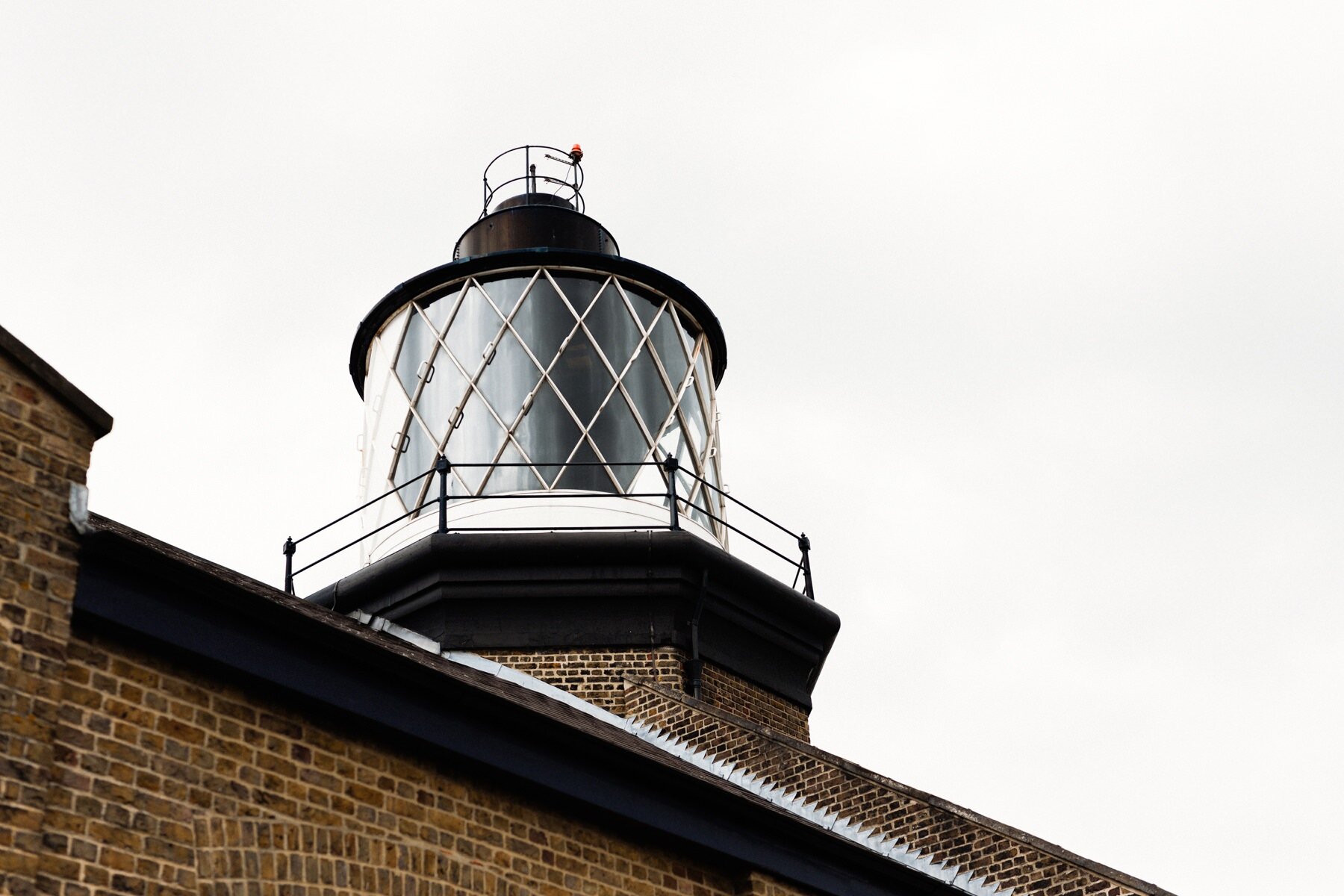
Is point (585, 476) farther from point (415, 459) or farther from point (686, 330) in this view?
point (686, 330)

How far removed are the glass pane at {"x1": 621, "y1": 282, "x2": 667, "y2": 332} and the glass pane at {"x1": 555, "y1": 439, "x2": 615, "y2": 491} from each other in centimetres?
161

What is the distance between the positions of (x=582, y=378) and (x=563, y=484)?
3.67ft

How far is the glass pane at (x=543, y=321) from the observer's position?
1580 cm

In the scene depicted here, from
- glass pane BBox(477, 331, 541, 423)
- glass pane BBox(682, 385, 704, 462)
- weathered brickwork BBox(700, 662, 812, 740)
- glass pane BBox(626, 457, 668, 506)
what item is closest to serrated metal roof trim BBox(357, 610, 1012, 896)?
weathered brickwork BBox(700, 662, 812, 740)

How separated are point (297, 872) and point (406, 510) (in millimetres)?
8566

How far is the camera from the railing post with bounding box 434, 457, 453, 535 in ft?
47.4

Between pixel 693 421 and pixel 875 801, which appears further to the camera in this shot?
pixel 693 421

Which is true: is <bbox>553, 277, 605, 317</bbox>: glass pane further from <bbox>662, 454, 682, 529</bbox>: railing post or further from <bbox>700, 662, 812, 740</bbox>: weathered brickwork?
<bbox>700, 662, 812, 740</bbox>: weathered brickwork

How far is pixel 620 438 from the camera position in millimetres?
15555

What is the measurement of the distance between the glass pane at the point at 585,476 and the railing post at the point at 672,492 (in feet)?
1.66

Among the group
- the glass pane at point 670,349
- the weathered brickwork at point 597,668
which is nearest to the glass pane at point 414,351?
the glass pane at point 670,349

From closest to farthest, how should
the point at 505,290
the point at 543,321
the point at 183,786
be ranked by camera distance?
the point at 183,786 → the point at 543,321 → the point at 505,290

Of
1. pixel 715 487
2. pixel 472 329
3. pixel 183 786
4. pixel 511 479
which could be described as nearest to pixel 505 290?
pixel 472 329

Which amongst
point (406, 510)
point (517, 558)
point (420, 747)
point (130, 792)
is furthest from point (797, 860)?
point (406, 510)
